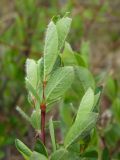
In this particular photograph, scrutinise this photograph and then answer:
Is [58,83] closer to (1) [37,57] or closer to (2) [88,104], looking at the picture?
(2) [88,104]

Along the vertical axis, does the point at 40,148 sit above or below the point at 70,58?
below

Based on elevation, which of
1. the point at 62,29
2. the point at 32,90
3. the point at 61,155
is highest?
the point at 62,29

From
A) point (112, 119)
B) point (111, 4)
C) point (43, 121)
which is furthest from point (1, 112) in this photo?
point (111, 4)

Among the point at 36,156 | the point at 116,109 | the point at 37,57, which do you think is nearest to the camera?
the point at 36,156

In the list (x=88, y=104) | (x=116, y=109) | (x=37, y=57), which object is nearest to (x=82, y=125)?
(x=88, y=104)

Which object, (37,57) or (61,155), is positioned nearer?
(61,155)

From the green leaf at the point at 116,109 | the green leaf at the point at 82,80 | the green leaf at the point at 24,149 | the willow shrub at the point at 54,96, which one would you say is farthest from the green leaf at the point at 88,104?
the green leaf at the point at 116,109

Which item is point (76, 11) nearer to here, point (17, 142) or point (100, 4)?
point (100, 4)

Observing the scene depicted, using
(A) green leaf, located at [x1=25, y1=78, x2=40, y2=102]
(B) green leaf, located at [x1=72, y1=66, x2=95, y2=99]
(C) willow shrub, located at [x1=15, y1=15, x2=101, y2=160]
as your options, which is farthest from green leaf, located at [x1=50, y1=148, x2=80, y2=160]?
(B) green leaf, located at [x1=72, y1=66, x2=95, y2=99]
